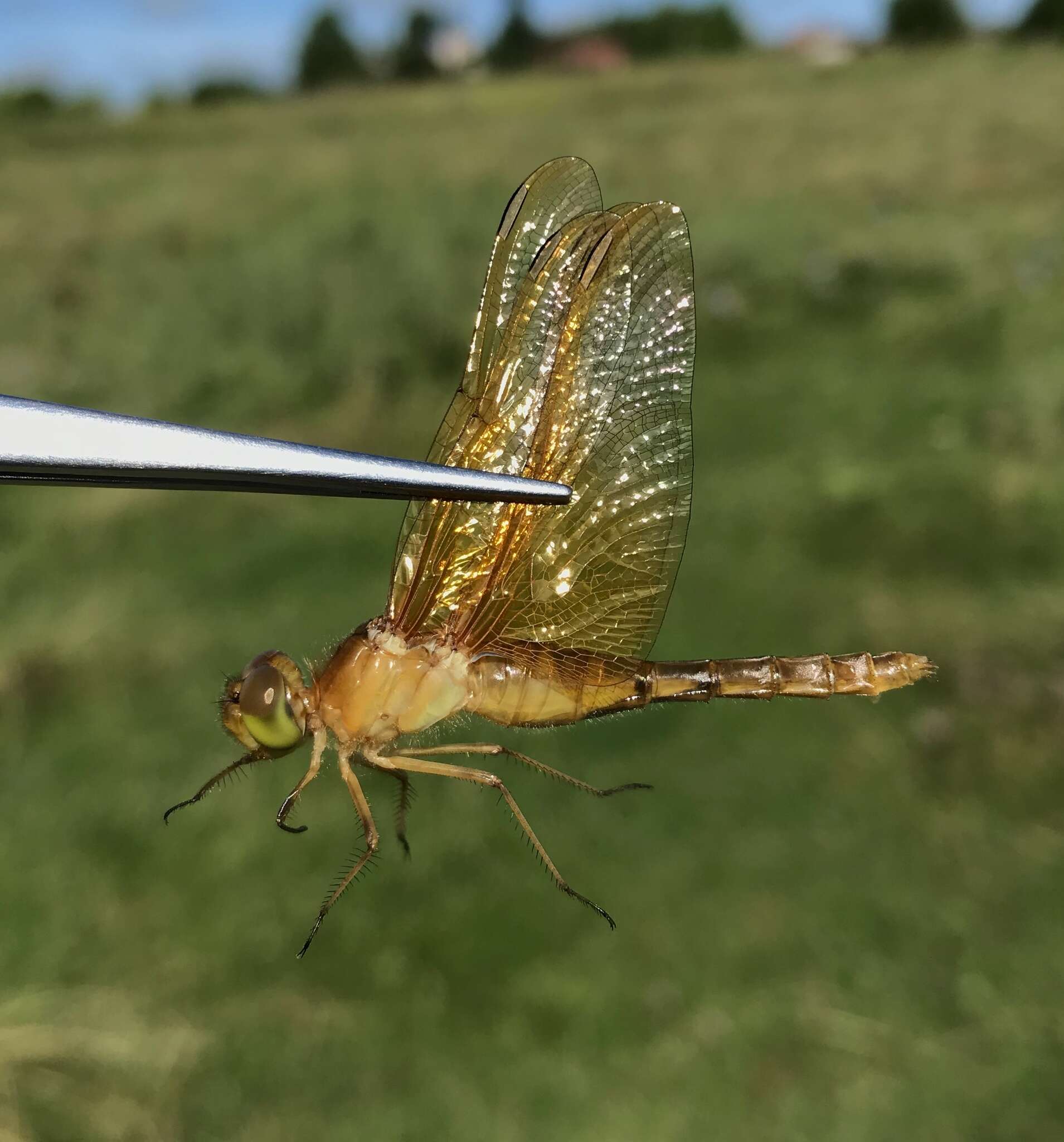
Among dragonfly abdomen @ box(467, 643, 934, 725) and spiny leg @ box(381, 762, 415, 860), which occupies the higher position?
dragonfly abdomen @ box(467, 643, 934, 725)

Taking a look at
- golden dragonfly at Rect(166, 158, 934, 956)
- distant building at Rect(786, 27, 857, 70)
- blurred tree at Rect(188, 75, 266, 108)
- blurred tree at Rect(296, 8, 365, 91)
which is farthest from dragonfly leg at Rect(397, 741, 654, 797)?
blurred tree at Rect(296, 8, 365, 91)

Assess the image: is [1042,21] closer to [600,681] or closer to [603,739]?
[603,739]

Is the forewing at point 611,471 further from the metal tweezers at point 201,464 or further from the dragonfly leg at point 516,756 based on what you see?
the metal tweezers at point 201,464

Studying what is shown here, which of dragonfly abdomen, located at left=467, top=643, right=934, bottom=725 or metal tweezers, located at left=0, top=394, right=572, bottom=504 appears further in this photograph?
dragonfly abdomen, located at left=467, top=643, right=934, bottom=725

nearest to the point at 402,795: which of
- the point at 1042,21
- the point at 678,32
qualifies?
the point at 1042,21

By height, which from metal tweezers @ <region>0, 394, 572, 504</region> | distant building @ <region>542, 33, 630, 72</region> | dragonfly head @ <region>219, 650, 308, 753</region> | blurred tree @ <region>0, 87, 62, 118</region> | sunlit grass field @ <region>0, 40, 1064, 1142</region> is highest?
distant building @ <region>542, 33, 630, 72</region>

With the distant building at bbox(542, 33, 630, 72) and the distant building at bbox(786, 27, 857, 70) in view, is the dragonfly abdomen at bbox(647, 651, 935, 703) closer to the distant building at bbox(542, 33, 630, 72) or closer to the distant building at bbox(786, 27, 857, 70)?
the distant building at bbox(786, 27, 857, 70)

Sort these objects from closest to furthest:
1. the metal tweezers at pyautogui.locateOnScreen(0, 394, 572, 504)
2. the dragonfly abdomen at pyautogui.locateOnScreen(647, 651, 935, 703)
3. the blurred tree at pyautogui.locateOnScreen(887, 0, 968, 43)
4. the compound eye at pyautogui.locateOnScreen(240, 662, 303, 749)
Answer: the metal tweezers at pyautogui.locateOnScreen(0, 394, 572, 504), the compound eye at pyautogui.locateOnScreen(240, 662, 303, 749), the dragonfly abdomen at pyautogui.locateOnScreen(647, 651, 935, 703), the blurred tree at pyautogui.locateOnScreen(887, 0, 968, 43)

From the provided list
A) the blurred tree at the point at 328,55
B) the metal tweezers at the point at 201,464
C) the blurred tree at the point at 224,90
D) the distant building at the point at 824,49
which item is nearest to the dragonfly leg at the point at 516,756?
the metal tweezers at the point at 201,464
